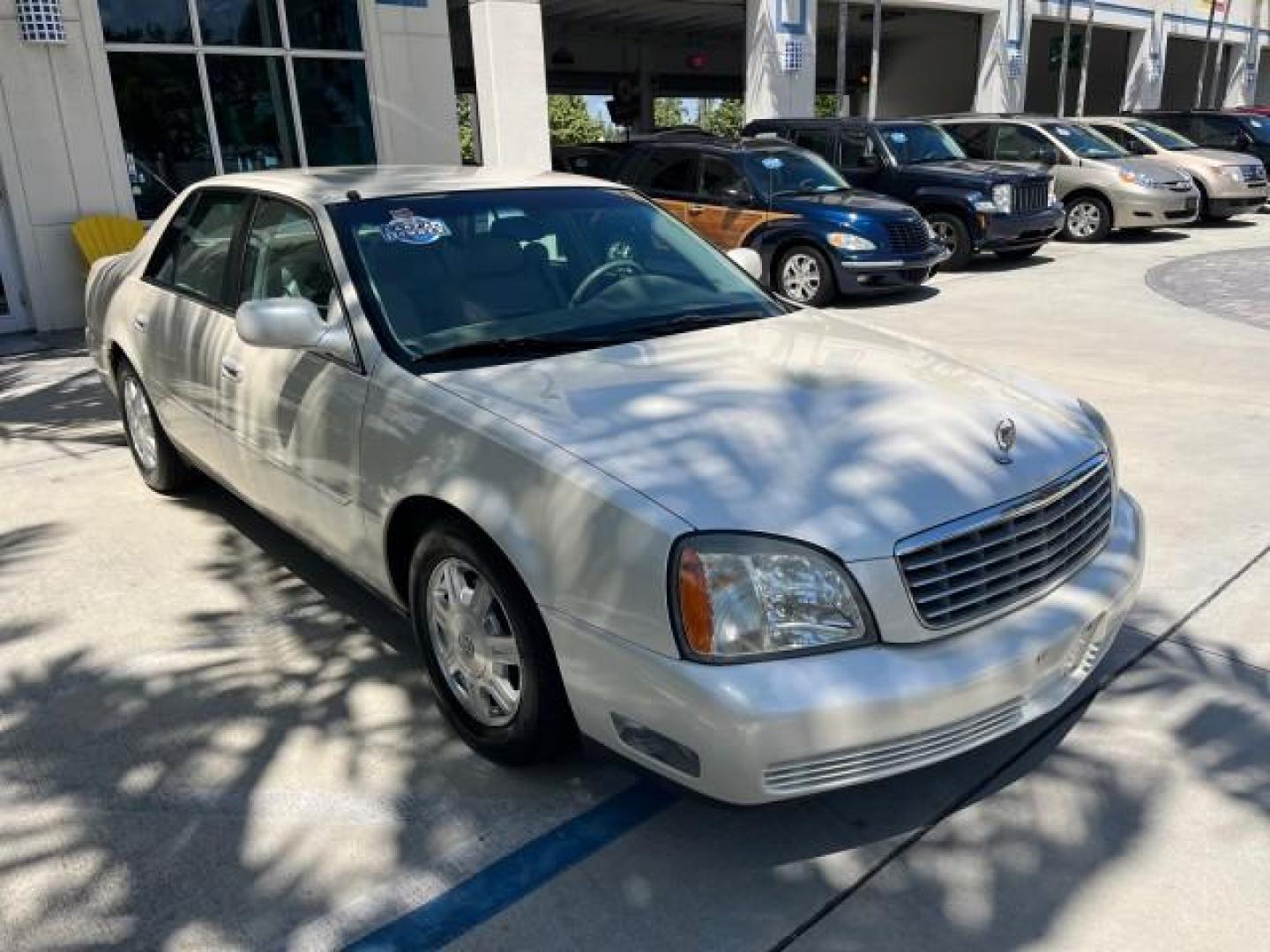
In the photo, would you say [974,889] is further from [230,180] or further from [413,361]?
[230,180]

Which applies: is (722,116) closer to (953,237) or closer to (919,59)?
(919,59)

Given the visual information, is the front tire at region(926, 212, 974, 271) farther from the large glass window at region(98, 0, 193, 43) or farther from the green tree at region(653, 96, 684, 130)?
the green tree at region(653, 96, 684, 130)

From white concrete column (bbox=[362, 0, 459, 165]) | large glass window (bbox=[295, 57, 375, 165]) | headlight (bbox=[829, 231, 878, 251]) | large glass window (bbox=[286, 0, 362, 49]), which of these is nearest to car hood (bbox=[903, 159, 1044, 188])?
headlight (bbox=[829, 231, 878, 251])

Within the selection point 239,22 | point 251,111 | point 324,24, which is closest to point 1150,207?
point 324,24

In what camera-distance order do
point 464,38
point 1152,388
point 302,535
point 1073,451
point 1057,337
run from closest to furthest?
point 1073,451 → point 302,535 → point 1152,388 → point 1057,337 → point 464,38

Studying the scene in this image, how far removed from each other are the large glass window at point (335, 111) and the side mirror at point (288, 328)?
29.3 feet

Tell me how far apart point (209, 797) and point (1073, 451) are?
2585mm

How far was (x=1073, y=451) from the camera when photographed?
9.43 ft

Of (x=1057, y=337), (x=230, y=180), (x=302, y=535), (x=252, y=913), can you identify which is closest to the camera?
(x=252, y=913)

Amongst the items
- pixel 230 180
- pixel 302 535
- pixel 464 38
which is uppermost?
pixel 464 38

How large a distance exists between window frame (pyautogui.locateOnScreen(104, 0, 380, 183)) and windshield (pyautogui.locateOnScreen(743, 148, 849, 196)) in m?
4.23

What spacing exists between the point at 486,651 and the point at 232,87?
9860mm

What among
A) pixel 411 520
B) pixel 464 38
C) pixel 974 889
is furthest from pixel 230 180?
pixel 464 38

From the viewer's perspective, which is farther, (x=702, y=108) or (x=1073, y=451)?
(x=702, y=108)
